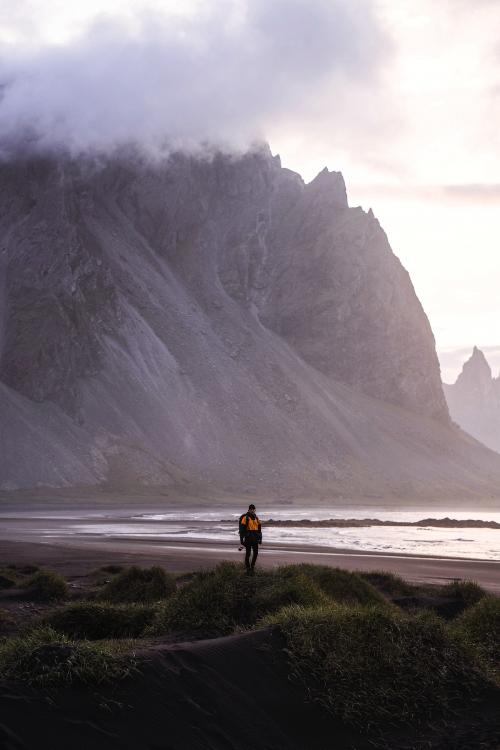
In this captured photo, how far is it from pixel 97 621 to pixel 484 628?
615 centimetres

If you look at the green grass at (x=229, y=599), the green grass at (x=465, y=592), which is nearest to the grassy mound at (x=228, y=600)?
the green grass at (x=229, y=599)

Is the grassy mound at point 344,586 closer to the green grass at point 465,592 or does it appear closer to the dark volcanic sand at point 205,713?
the green grass at point 465,592

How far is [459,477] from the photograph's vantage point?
150 m

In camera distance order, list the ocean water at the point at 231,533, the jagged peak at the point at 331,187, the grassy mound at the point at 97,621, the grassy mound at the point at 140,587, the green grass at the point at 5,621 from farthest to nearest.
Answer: the jagged peak at the point at 331,187 < the ocean water at the point at 231,533 < the grassy mound at the point at 140,587 < the green grass at the point at 5,621 < the grassy mound at the point at 97,621

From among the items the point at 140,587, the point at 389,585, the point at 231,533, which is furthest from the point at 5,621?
the point at 231,533

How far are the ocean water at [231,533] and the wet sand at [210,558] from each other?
10.6 ft

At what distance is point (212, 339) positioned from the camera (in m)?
139

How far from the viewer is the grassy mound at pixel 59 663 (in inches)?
341

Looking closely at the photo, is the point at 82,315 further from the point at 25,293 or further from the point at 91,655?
the point at 91,655

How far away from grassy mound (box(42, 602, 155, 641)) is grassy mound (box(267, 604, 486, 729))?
3.38 meters

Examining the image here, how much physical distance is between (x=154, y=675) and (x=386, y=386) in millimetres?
159815

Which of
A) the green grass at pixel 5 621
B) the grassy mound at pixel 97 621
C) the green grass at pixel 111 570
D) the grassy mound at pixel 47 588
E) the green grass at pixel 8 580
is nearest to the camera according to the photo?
the grassy mound at pixel 97 621

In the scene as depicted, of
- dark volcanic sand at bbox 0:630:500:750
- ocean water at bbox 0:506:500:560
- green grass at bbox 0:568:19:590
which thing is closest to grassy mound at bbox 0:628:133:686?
dark volcanic sand at bbox 0:630:500:750

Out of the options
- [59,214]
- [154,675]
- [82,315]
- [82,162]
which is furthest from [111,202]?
[154,675]
